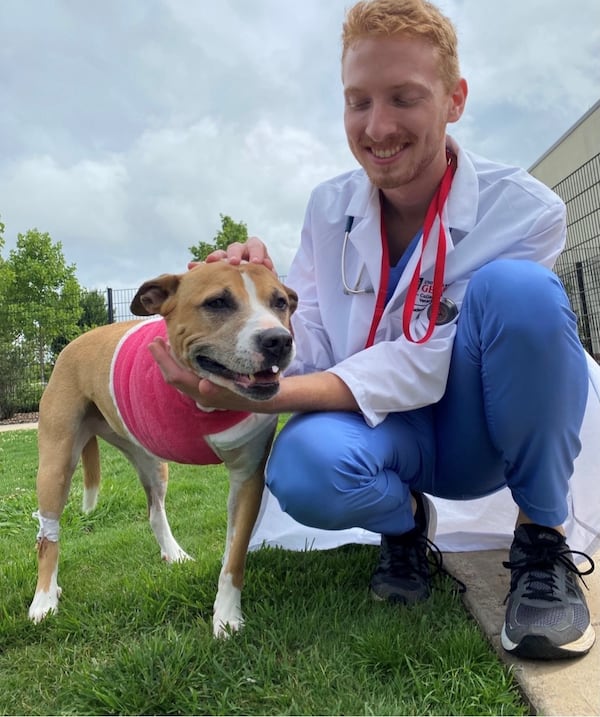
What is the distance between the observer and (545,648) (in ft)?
5.78

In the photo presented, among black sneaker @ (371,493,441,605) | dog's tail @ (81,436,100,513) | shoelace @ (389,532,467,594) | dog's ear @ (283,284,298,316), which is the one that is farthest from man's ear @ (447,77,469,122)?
dog's tail @ (81,436,100,513)

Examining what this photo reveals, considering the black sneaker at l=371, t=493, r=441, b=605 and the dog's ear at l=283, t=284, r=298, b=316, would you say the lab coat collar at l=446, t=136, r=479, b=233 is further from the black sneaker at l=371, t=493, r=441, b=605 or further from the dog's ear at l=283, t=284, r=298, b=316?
the black sneaker at l=371, t=493, r=441, b=605

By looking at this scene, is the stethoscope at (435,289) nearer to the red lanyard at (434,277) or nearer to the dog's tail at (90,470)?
the red lanyard at (434,277)

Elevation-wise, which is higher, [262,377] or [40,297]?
[40,297]

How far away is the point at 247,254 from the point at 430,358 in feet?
3.23

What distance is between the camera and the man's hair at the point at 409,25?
6.98ft

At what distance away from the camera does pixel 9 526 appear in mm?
4184

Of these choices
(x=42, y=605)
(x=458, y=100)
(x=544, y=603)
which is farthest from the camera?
(x=42, y=605)

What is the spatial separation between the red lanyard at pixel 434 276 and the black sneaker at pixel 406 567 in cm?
73

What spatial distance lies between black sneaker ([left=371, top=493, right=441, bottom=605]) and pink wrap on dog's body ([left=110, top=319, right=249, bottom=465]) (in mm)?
762

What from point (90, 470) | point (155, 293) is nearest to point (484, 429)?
point (155, 293)

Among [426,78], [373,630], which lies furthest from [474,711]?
[426,78]

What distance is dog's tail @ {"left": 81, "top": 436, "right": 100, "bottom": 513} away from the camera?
3295mm

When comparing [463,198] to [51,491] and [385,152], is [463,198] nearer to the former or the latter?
[385,152]
